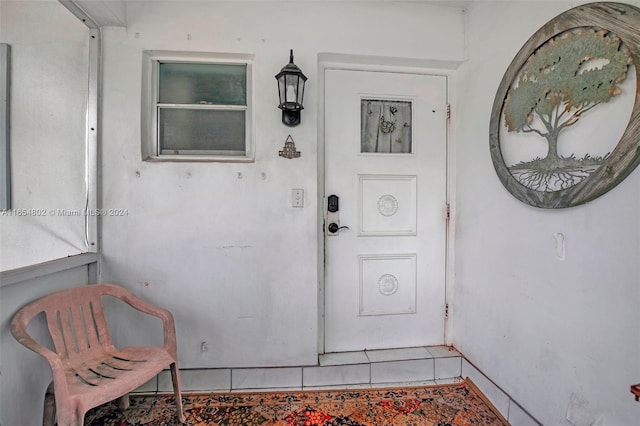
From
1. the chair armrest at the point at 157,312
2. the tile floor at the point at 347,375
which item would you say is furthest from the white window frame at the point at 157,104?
the tile floor at the point at 347,375

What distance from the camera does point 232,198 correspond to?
1.79 metres

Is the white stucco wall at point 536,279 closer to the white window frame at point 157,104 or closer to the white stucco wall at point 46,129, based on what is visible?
the white window frame at point 157,104

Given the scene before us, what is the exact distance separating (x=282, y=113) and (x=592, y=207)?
64.3 inches

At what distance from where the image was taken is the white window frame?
1.77m

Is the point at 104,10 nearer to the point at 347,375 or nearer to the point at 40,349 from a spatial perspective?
the point at 40,349

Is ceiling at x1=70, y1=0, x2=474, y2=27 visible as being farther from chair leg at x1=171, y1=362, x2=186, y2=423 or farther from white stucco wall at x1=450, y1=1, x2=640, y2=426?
white stucco wall at x1=450, y1=1, x2=640, y2=426

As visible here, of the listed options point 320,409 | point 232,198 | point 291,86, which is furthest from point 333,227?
point 320,409

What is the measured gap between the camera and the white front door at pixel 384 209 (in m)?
1.96

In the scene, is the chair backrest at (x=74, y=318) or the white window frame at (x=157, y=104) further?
the white window frame at (x=157, y=104)

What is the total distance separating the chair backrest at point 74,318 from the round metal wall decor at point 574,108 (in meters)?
2.38

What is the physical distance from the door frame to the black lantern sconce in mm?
253

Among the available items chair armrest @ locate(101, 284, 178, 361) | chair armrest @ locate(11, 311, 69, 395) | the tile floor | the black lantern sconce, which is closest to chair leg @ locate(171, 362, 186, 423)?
chair armrest @ locate(101, 284, 178, 361)

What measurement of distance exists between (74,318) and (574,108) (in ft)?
8.52

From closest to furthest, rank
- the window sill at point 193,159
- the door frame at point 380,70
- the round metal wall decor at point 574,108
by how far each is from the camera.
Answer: the round metal wall decor at point 574,108 → the window sill at point 193,159 → the door frame at point 380,70
